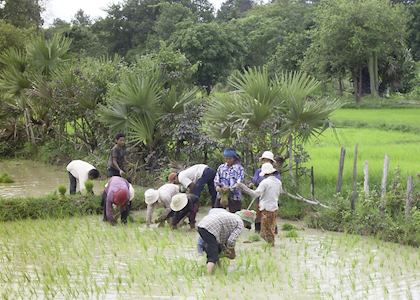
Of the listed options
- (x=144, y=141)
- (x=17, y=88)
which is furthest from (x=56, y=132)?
(x=144, y=141)

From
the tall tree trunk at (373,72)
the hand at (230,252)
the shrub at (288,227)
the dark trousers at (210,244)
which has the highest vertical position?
the tall tree trunk at (373,72)

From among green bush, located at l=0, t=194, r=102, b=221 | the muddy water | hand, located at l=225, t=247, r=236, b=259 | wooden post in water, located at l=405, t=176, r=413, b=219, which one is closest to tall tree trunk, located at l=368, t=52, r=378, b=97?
the muddy water

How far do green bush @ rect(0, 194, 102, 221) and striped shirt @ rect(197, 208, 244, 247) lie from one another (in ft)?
15.7

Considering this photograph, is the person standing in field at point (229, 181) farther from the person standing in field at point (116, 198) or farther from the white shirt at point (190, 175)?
the person standing in field at point (116, 198)

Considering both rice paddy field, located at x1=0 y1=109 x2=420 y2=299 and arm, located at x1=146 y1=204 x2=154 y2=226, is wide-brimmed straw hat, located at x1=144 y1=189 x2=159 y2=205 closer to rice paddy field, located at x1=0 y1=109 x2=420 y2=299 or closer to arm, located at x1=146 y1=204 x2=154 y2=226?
arm, located at x1=146 y1=204 x2=154 y2=226

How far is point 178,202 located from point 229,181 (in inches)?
37.5

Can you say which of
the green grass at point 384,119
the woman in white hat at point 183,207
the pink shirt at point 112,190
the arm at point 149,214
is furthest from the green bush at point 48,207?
the green grass at point 384,119

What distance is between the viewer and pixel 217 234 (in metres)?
7.95

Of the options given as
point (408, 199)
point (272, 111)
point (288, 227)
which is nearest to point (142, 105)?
point (272, 111)

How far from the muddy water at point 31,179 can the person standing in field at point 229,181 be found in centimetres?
416

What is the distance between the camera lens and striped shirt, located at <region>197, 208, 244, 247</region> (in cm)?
791

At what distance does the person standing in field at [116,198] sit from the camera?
1088cm

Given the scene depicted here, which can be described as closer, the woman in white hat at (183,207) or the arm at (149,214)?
the woman in white hat at (183,207)

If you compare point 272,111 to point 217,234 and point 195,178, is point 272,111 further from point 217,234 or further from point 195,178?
point 217,234
